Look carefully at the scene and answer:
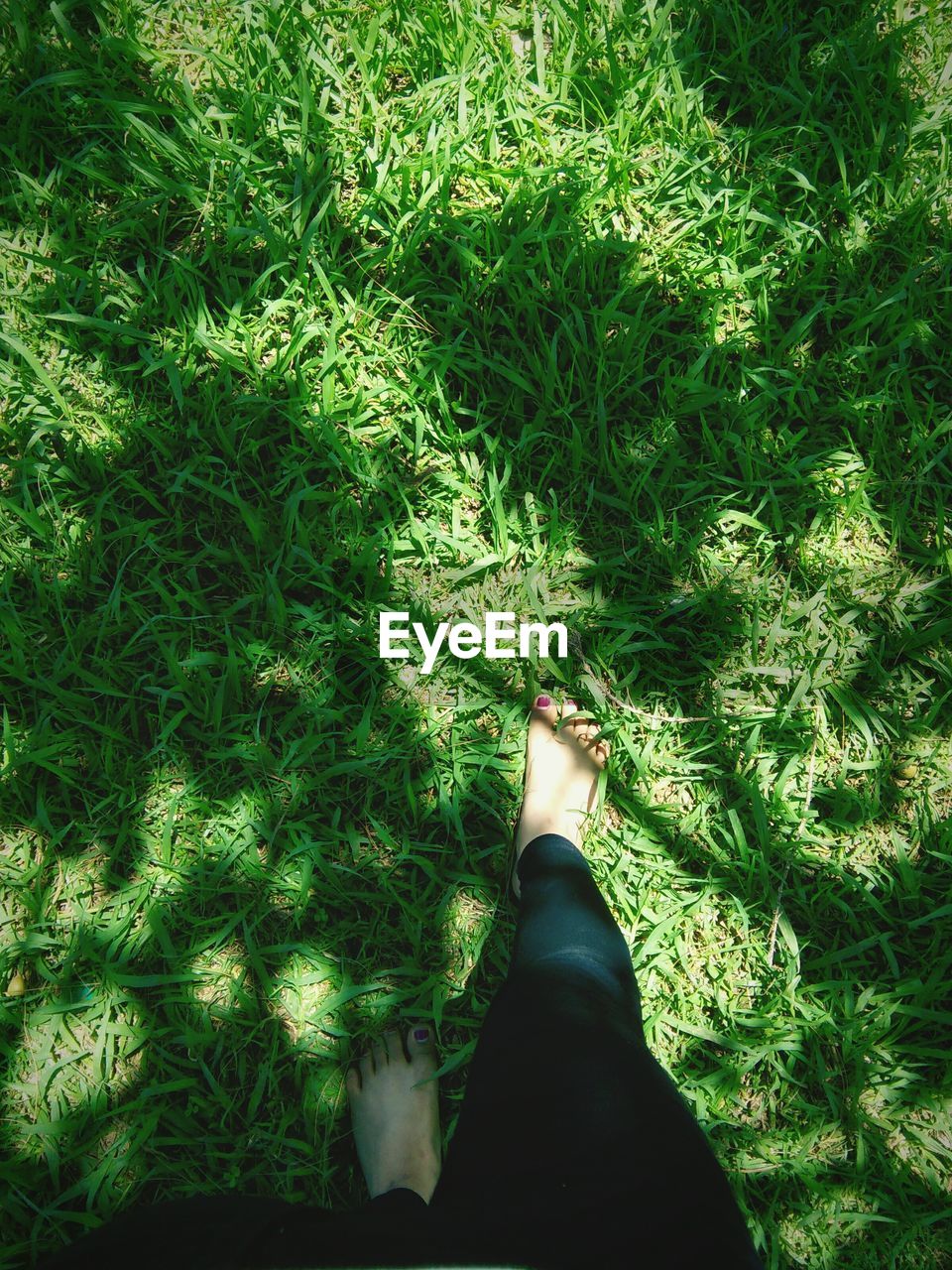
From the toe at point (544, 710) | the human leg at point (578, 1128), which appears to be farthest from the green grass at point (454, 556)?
the human leg at point (578, 1128)

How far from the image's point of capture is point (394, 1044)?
203 cm

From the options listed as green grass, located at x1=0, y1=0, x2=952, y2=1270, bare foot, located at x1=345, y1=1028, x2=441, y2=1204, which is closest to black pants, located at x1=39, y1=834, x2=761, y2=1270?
bare foot, located at x1=345, y1=1028, x2=441, y2=1204

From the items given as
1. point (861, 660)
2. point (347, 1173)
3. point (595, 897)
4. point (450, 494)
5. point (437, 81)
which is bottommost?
point (347, 1173)

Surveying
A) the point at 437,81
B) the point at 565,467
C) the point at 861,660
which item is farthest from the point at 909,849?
the point at 437,81

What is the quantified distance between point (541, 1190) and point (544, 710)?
1.13 m

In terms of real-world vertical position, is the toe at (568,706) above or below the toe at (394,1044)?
above

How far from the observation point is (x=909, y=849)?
Answer: 7.13ft

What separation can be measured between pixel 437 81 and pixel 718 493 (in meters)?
1.49

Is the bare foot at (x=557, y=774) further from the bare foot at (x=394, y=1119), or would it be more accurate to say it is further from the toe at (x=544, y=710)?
the bare foot at (x=394, y=1119)

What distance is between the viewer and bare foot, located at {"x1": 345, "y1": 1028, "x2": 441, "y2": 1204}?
→ 1900mm

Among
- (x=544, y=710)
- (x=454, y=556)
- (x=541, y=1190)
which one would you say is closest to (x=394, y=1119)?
(x=541, y=1190)

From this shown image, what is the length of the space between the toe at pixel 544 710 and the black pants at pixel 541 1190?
2.08ft

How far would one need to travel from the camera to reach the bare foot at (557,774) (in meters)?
2.10

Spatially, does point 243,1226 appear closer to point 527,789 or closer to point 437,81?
point 527,789
